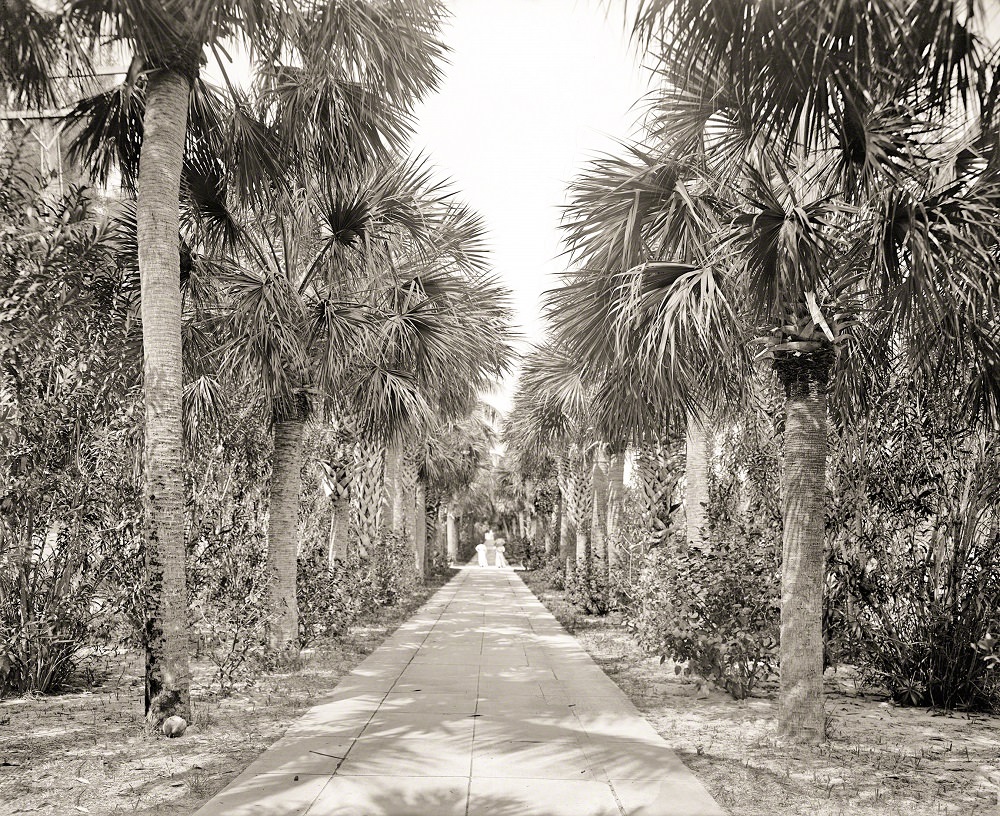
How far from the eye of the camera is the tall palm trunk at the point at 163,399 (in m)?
5.86

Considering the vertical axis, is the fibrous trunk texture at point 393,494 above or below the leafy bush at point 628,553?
above

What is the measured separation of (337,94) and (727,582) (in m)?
5.66

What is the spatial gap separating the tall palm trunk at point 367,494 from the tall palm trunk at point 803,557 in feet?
32.6

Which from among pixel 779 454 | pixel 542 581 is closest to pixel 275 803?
pixel 779 454

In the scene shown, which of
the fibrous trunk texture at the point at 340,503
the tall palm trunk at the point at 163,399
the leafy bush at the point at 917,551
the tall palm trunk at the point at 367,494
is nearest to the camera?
the tall palm trunk at the point at 163,399

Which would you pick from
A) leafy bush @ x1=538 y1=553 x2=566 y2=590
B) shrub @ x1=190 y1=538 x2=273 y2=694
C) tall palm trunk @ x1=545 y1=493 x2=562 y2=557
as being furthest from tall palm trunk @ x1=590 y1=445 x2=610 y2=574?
tall palm trunk @ x1=545 y1=493 x2=562 y2=557

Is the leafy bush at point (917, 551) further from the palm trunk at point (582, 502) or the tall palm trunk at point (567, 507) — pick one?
the tall palm trunk at point (567, 507)

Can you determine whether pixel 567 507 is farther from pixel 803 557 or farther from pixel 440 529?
pixel 440 529

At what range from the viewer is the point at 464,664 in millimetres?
9258

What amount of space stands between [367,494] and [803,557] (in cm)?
1107

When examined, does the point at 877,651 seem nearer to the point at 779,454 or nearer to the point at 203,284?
the point at 779,454

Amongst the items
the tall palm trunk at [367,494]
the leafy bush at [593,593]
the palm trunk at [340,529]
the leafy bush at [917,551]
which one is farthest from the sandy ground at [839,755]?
the tall palm trunk at [367,494]

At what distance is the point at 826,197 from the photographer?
5.69 meters

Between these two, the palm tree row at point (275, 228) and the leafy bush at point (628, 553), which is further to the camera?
the leafy bush at point (628, 553)
